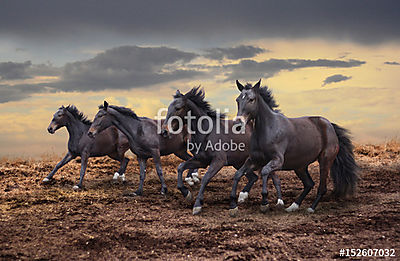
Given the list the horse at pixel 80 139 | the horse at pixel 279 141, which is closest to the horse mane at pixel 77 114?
the horse at pixel 80 139

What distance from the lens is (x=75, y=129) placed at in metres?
10.3

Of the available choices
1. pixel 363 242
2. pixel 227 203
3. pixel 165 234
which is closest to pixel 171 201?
pixel 227 203

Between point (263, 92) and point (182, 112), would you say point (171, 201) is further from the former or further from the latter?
point (263, 92)

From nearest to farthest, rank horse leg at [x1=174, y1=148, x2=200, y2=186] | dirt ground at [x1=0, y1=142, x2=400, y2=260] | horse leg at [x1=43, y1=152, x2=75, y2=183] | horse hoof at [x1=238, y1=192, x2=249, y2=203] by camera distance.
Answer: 1. dirt ground at [x1=0, y1=142, x2=400, y2=260]
2. horse hoof at [x1=238, y1=192, x2=249, y2=203]
3. horse leg at [x1=174, y1=148, x2=200, y2=186]
4. horse leg at [x1=43, y1=152, x2=75, y2=183]

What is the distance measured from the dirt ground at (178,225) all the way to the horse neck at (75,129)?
3.73 ft

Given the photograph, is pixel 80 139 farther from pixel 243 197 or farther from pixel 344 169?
pixel 344 169

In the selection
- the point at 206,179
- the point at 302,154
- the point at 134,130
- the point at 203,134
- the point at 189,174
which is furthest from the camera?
the point at 189,174

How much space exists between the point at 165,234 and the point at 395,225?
3398mm

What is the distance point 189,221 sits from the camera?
6531 millimetres

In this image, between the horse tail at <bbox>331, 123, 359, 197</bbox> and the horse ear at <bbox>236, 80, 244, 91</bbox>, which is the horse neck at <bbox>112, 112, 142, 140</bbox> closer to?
the horse ear at <bbox>236, 80, 244, 91</bbox>

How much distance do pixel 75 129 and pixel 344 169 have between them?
6.49 m

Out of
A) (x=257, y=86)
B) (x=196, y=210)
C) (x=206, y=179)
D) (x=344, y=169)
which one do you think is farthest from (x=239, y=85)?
(x=344, y=169)

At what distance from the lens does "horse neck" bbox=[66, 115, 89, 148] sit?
10.2 meters

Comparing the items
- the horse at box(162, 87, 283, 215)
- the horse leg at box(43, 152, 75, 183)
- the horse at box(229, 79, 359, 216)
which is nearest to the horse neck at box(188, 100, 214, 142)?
the horse at box(162, 87, 283, 215)
